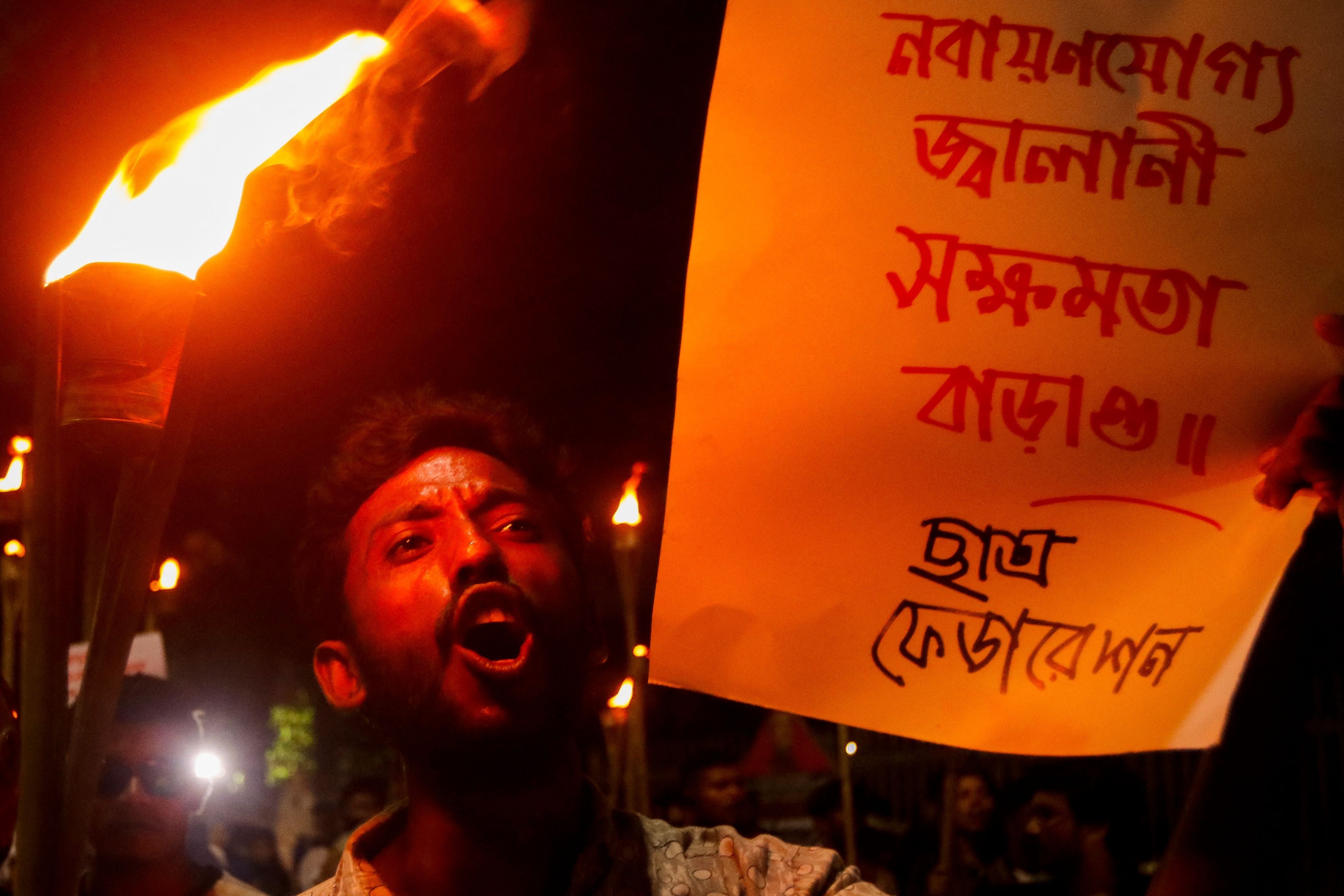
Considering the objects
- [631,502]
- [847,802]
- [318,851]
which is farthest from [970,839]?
[318,851]

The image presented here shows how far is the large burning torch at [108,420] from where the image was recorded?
148cm

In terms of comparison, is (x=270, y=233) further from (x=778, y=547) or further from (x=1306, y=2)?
(x=1306, y=2)

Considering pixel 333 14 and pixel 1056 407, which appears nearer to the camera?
pixel 1056 407

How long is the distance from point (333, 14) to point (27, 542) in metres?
2.10

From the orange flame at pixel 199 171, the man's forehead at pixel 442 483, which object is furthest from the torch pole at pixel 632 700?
the orange flame at pixel 199 171

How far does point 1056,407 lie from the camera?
207 cm

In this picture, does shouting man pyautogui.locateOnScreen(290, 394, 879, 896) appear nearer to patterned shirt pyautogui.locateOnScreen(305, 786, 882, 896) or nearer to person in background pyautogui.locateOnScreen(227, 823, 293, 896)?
patterned shirt pyautogui.locateOnScreen(305, 786, 882, 896)

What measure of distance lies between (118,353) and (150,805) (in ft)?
10.3

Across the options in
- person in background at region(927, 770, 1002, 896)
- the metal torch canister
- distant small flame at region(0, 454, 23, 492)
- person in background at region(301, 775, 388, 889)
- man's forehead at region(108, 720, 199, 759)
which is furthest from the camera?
distant small flame at region(0, 454, 23, 492)

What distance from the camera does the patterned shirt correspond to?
208 cm

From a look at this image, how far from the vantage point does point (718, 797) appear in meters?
7.02

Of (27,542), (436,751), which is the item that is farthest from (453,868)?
(27,542)

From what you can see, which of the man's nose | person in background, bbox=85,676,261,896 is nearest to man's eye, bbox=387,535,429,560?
the man's nose

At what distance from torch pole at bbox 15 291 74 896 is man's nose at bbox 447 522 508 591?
779mm
